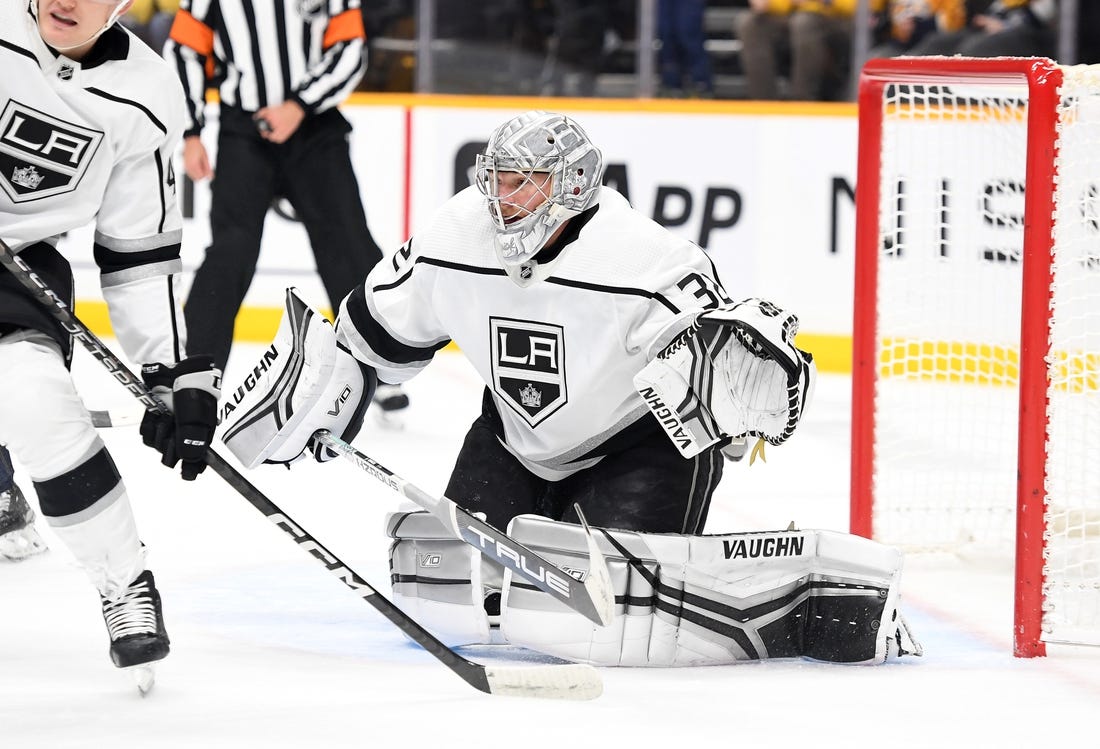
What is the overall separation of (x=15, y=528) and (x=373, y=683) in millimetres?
1019

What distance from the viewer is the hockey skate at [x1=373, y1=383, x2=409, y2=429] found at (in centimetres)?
437

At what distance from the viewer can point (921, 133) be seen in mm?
5027

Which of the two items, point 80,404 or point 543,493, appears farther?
point 543,493

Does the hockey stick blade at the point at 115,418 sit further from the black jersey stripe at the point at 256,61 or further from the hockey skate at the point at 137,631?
the black jersey stripe at the point at 256,61

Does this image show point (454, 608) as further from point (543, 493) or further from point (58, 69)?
point (58, 69)

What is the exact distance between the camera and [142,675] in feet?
7.05

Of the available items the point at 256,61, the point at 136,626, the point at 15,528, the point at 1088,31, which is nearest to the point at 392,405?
the point at 256,61

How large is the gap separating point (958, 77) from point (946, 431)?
1.51 m

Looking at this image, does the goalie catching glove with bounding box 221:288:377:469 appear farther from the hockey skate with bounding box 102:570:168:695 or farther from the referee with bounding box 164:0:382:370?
the referee with bounding box 164:0:382:370

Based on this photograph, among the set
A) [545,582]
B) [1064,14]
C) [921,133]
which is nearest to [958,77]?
[545,582]

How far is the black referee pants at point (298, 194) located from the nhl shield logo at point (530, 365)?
1.77 metres

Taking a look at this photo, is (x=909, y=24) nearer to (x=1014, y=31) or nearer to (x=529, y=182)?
(x=1014, y=31)

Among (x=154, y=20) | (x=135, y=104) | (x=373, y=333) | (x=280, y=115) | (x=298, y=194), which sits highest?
(x=154, y=20)

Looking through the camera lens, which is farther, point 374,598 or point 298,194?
point 298,194
